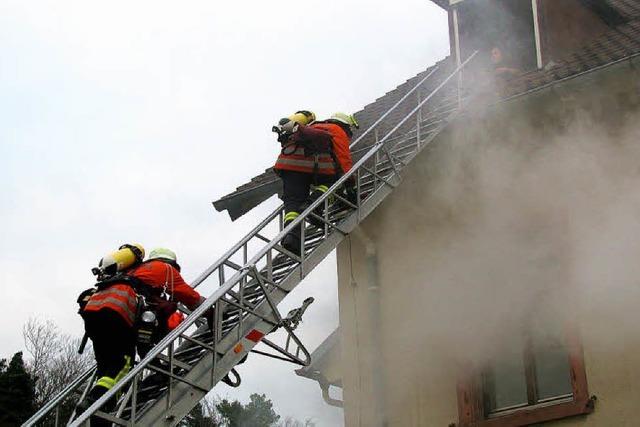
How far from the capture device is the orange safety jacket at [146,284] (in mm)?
7641

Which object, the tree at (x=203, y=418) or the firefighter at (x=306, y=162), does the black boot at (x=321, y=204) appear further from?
the tree at (x=203, y=418)

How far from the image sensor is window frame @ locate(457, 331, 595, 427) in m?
8.29

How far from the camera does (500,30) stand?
38.2 feet

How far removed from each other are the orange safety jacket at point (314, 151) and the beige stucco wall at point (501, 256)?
1.47 meters

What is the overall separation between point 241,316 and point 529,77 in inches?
159

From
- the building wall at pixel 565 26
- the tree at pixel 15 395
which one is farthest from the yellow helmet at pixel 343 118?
the tree at pixel 15 395

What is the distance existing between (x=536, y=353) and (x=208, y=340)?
9.80ft

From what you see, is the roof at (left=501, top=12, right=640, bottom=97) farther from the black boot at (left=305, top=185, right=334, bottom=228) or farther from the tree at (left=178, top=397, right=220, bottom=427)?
the tree at (left=178, top=397, right=220, bottom=427)

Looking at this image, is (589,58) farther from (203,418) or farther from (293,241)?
(203,418)

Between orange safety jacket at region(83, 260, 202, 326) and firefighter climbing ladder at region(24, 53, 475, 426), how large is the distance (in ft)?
1.16

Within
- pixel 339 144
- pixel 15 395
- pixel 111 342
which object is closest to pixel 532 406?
pixel 339 144

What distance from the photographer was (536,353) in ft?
29.5

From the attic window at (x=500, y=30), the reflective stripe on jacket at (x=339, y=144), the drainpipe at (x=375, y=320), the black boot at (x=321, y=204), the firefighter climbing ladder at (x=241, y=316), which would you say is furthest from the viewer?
the attic window at (x=500, y=30)

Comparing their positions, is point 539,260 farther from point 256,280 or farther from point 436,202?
point 256,280
